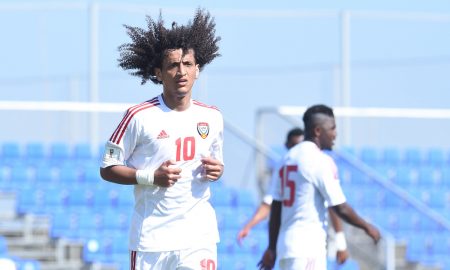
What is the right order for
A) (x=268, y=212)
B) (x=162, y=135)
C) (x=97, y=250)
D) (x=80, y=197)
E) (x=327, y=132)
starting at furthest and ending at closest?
1. (x=80, y=197)
2. (x=97, y=250)
3. (x=268, y=212)
4. (x=327, y=132)
5. (x=162, y=135)

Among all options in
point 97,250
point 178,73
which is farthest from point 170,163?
point 97,250

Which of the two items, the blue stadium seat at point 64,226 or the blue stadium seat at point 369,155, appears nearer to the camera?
the blue stadium seat at point 64,226

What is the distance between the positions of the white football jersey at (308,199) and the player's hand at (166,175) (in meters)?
1.91

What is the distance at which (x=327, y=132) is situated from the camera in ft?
27.7

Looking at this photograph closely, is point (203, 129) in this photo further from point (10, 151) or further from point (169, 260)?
point (10, 151)

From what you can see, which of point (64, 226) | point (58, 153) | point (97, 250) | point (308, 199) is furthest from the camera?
point (58, 153)

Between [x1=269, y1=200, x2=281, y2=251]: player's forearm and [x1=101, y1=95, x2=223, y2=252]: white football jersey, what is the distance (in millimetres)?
1866

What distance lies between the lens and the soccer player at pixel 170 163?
6.61 m

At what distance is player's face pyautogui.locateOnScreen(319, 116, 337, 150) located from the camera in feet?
27.7

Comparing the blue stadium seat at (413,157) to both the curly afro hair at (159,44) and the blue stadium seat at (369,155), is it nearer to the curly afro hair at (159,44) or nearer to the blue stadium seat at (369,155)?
the blue stadium seat at (369,155)

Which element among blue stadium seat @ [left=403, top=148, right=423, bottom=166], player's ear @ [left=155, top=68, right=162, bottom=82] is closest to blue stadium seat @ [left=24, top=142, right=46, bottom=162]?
blue stadium seat @ [left=403, top=148, right=423, bottom=166]

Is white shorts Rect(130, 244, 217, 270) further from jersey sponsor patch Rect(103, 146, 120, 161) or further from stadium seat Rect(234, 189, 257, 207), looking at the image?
stadium seat Rect(234, 189, 257, 207)

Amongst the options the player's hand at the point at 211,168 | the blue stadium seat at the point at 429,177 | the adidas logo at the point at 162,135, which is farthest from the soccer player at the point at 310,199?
the blue stadium seat at the point at 429,177

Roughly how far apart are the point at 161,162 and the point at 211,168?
0.88ft
